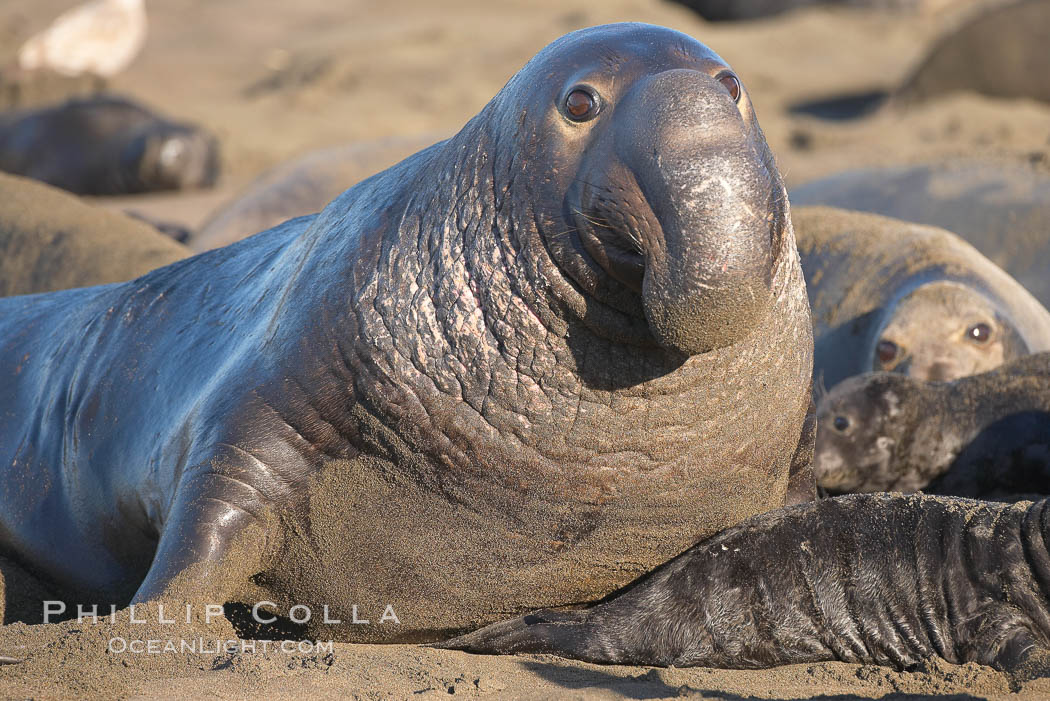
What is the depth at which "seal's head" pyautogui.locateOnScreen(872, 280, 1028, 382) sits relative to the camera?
6.95 m

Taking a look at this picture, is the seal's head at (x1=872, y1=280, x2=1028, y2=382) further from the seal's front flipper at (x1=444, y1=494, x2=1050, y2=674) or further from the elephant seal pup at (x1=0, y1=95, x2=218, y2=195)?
the elephant seal pup at (x1=0, y1=95, x2=218, y2=195)

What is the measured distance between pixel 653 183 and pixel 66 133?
11588mm

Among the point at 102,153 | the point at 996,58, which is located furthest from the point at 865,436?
the point at 102,153

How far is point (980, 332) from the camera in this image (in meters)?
6.98

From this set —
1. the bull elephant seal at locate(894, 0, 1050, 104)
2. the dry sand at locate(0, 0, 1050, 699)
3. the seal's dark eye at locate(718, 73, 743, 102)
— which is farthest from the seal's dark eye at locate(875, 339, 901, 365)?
the bull elephant seal at locate(894, 0, 1050, 104)

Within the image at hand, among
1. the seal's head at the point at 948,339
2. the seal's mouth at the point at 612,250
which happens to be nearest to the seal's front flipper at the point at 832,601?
the seal's mouth at the point at 612,250

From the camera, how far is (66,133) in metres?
13.8

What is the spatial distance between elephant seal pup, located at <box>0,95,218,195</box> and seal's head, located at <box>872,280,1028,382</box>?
8524mm

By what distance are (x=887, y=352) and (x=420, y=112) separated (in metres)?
9.37

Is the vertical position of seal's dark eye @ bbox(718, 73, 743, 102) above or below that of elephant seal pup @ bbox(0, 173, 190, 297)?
above

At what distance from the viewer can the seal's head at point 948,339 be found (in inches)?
274

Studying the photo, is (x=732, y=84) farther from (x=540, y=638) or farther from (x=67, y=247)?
(x=67, y=247)

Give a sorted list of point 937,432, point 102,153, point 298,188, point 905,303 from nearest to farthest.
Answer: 1. point 937,432
2. point 905,303
3. point 298,188
4. point 102,153

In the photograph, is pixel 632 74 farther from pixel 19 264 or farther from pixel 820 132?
pixel 820 132
